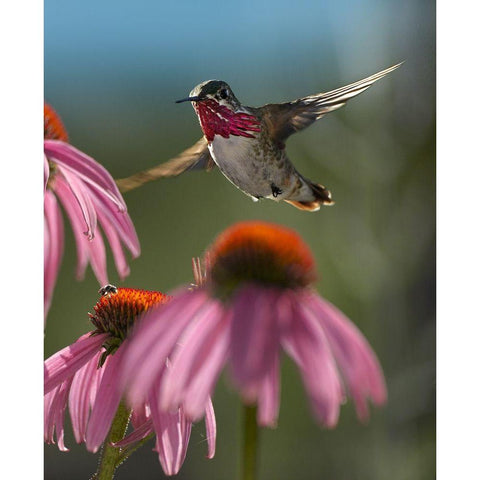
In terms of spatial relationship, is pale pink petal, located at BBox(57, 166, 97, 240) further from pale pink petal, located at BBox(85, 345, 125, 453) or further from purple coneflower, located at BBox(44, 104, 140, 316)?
pale pink petal, located at BBox(85, 345, 125, 453)

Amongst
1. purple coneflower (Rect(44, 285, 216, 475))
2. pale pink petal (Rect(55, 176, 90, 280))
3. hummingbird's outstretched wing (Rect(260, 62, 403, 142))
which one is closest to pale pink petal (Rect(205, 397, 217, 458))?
purple coneflower (Rect(44, 285, 216, 475))

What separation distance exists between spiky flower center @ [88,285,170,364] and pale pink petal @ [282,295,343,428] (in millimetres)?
198

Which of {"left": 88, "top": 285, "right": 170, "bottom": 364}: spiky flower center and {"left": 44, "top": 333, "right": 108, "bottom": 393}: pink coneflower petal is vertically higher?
{"left": 88, "top": 285, "right": 170, "bottom": 364}: spiky flower center

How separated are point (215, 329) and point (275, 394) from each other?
0.07m

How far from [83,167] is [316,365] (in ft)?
1.12

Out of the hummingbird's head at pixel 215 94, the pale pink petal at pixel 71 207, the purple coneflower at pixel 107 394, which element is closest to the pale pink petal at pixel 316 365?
the purple coneflower at pixel 107 394

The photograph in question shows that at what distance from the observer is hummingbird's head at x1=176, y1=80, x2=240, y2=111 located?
0.94m

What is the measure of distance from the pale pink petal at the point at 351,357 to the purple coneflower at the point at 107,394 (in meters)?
0.17

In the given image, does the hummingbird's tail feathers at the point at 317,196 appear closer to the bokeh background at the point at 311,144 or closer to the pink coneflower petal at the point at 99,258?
the bokeh background at the point at 311,144

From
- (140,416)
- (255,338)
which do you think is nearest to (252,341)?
(255,338)

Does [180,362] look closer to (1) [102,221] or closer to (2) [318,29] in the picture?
(1) [102,221]

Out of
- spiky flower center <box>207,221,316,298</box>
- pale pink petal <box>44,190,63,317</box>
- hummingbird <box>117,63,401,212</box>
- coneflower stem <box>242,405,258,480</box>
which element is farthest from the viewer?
hummingbird <box>117,63,401,212</box>

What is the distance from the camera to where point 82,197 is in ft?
2.62

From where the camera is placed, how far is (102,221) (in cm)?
83
